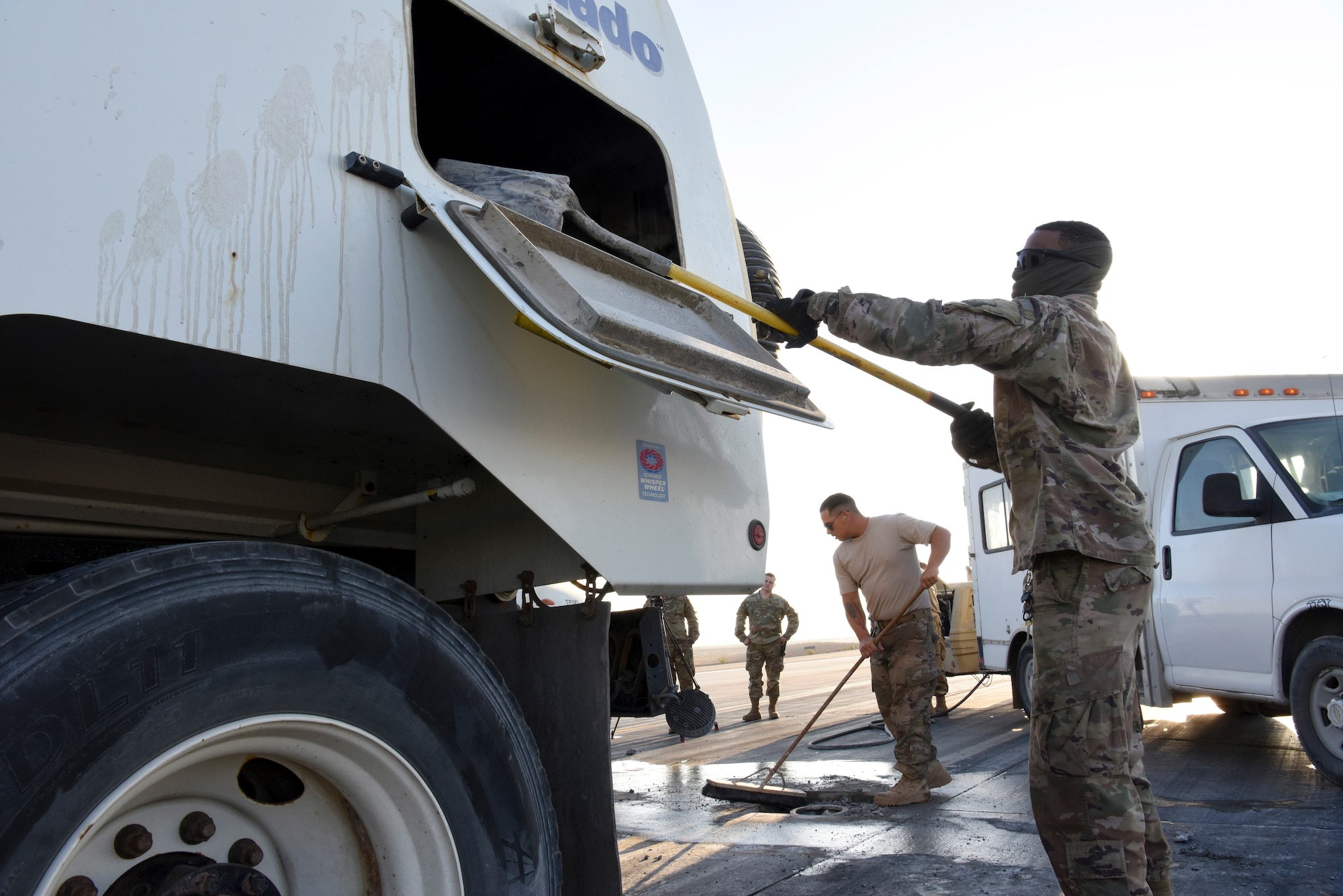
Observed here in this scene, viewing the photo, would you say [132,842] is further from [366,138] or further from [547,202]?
[547,202]

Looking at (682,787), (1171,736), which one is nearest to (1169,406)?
(1171,736)

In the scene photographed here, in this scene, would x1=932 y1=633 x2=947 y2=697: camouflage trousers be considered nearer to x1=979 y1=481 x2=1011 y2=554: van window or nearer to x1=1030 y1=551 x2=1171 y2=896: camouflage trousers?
x1=979 y1=481 x2=1011 y2=554: van window

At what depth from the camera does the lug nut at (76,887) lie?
1.15 metres

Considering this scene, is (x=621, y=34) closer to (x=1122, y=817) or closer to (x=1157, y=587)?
(x=1122, y=817)

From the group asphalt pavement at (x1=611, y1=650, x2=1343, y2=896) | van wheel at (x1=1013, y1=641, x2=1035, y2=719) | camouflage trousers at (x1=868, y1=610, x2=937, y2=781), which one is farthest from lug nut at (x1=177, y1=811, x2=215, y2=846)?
van wheel at (x1=1013, y1=641, x2=1035, y2=719)

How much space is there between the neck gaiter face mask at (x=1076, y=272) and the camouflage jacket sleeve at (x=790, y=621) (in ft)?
28.0

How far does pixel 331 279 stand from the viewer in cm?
149

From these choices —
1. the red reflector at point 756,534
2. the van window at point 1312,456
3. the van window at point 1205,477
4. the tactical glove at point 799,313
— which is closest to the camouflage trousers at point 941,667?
the van window at point 1205,477

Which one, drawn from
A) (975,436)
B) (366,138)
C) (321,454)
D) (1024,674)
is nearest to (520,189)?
(366,138)

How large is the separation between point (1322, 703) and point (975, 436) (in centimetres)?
298

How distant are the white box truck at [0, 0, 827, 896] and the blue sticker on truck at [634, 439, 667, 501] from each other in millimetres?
11

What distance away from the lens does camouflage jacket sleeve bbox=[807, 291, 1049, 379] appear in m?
2.33

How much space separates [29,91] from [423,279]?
633 millimetres

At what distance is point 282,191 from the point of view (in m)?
1.46
